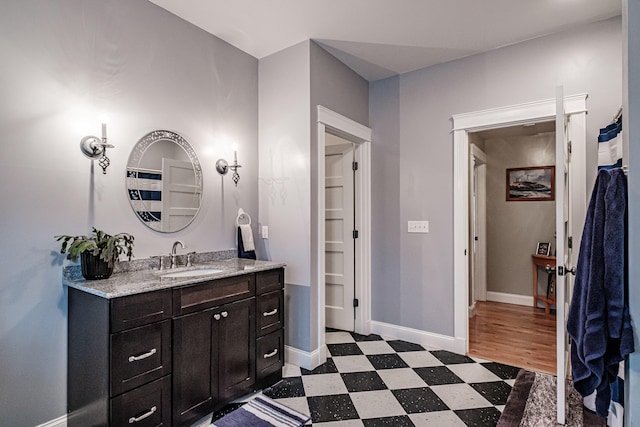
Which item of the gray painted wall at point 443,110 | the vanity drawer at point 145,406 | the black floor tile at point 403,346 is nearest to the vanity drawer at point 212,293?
the vanity drawer at point 145,406

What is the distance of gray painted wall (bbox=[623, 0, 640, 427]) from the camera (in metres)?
1.35

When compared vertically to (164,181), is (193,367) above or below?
below

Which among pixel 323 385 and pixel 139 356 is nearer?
pixel 139 356

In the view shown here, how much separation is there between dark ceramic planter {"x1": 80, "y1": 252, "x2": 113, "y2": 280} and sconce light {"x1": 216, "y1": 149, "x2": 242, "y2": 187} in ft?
3.95

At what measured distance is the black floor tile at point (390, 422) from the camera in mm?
2027

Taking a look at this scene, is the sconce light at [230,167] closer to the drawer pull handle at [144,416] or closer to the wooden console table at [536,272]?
the drawer pull handle at [144,416]

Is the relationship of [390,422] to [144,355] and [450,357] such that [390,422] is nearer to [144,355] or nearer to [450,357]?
[450,357]

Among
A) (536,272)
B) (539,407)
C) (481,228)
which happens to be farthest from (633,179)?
(536,272)

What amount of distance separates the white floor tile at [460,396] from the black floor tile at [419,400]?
2.0 inches

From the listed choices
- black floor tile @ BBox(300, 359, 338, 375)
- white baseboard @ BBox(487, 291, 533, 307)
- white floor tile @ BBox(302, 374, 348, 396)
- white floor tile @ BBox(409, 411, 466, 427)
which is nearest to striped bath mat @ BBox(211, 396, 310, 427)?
white floor tile @ BBox(302, 374, 348, 396)

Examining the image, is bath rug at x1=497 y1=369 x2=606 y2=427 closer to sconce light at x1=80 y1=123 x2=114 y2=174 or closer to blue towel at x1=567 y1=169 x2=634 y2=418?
blue towel at x1=567 y1=169 x2=634 y2=418

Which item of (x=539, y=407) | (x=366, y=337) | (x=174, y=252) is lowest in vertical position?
(x=366, y=337)

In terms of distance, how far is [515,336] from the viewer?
352 cm

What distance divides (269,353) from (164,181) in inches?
59.5
